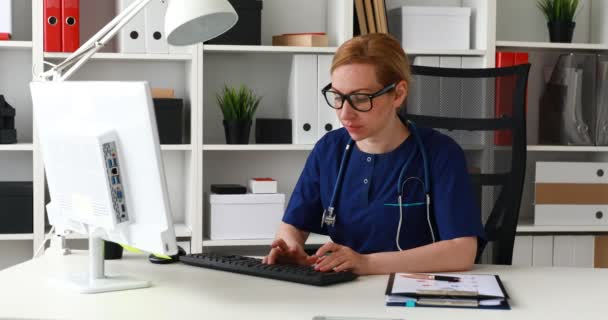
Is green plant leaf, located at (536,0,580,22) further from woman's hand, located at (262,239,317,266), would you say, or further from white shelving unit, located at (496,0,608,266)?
woman's hand, located at (262,239,317,266)

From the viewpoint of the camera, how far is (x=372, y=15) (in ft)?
11.3

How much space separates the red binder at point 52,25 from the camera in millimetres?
3229

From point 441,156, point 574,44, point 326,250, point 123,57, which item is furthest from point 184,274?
point 574,44

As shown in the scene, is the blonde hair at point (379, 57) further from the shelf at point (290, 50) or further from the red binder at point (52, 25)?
the red binder at point (52, 25)

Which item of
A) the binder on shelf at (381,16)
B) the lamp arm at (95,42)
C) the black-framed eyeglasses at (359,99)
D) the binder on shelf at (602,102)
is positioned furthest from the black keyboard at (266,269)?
the binder on shelf at (602,102)

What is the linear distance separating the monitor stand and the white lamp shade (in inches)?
18.9

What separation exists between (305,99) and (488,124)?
3.49ft

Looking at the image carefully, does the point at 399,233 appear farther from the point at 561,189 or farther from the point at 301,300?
the point at 561,189

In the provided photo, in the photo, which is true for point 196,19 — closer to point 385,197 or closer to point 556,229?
point 385,197

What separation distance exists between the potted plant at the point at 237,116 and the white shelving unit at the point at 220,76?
0.22 feet

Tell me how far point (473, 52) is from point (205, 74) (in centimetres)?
115

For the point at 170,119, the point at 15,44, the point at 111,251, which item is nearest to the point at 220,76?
the point at 170,119

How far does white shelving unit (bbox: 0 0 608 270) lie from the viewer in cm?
334

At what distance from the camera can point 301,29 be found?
3.72m
